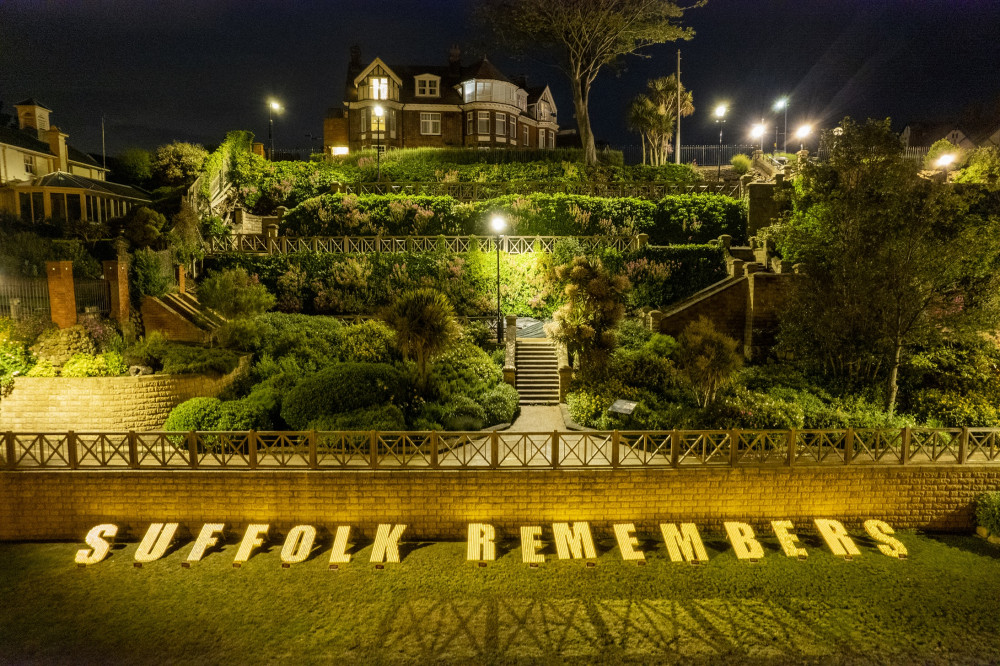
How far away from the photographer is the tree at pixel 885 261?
12.8 meters

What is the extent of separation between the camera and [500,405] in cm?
1468

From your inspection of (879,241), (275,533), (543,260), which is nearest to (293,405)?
(275,533)

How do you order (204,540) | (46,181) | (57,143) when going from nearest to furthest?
(204,540) → (46,181) → (57,143)

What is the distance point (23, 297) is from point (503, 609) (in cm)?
1564

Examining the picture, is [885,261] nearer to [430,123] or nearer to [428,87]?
[430,123]

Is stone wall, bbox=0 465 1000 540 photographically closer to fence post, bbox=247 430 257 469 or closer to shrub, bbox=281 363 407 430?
fence post, bbox=247 430 257 469

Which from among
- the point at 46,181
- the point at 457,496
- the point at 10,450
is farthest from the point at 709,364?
the point at 46,181

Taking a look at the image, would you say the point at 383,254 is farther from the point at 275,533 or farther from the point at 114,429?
the point at 275,533

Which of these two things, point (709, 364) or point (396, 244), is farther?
point (396, 244)

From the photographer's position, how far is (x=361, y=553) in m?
10.6

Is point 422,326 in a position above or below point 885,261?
below

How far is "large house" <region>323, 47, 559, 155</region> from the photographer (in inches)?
1407

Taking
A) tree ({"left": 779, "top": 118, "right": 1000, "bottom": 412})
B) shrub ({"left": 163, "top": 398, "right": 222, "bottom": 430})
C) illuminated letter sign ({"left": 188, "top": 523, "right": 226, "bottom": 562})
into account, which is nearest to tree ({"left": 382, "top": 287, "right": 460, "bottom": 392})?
shrub ({"left": 163, "top": 398, "right": 222, "bottom": 430})

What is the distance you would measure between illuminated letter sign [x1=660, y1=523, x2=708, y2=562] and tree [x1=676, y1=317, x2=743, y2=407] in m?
3.65
